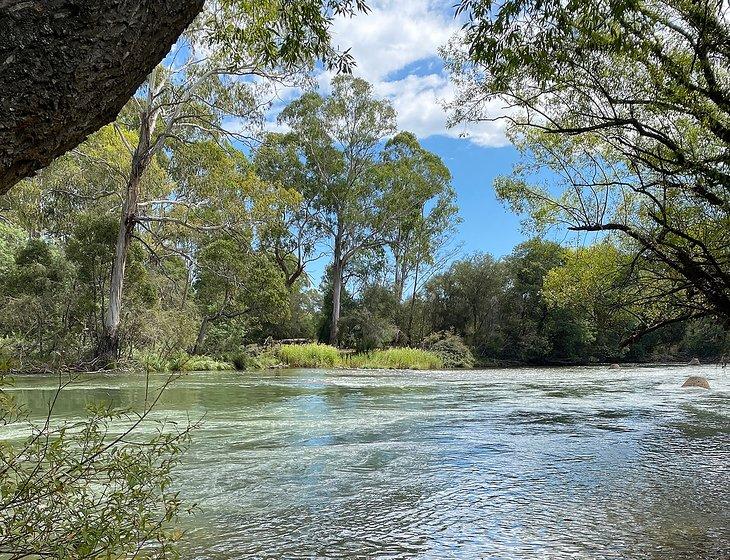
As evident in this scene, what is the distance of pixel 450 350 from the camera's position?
30.6 meters

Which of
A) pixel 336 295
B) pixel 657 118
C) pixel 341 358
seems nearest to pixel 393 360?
pixel 341 358

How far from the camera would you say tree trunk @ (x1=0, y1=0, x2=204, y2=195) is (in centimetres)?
119

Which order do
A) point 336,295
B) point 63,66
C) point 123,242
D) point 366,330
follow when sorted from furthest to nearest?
point 336,295, point 366,330, point 123,242, point 63,66

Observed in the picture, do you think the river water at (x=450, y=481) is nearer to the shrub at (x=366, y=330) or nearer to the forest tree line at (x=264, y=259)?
the forest tree line at (x=264, y=259)

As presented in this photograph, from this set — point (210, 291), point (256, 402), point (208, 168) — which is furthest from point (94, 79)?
point (210, 291)

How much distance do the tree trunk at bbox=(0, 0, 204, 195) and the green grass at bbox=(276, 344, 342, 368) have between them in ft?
76.4

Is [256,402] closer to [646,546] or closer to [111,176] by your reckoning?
[646,546]

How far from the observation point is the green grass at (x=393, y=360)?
81.9 feet

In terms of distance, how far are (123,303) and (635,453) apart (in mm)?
15321

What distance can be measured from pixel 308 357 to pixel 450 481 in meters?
19.8

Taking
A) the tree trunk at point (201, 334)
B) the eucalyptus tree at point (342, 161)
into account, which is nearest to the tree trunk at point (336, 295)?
the eucalyptus tree at point (342, 161)

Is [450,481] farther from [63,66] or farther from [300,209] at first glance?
[300,209]

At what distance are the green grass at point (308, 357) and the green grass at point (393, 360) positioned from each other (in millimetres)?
860

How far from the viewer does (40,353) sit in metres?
13.5
